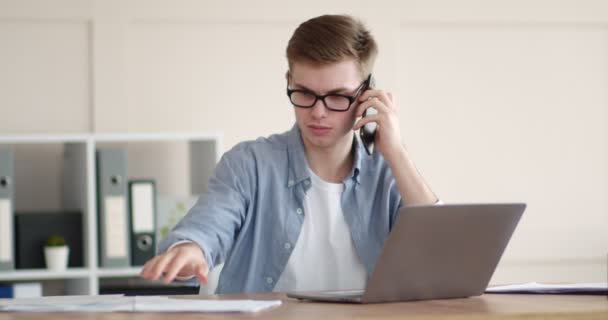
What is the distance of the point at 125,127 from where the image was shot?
13.5 feet

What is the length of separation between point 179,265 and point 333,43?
0.78m

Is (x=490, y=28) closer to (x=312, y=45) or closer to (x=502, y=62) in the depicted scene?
(x=502, y=62)

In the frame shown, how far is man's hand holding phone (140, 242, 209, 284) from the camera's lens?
1.49m

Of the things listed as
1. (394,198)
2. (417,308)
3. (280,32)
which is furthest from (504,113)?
(417,308)

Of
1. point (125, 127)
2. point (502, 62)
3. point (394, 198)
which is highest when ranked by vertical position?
point (502, 62)

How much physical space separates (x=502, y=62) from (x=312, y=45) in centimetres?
256

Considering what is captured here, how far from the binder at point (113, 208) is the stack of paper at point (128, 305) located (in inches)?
85.9

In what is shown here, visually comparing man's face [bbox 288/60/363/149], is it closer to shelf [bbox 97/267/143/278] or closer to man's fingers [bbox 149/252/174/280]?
man's fingers [bbox 149/252/174/280]

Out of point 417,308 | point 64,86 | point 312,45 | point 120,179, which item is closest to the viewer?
point 417,308

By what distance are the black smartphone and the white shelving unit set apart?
1.65 m

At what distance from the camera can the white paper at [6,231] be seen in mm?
3629

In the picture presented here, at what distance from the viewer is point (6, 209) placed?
11.9 ft

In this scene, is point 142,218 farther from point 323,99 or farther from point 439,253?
point 439,253

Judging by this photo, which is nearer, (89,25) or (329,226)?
(329,226)
